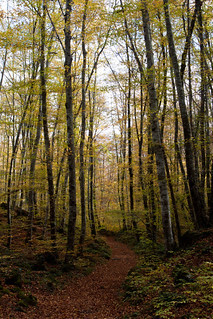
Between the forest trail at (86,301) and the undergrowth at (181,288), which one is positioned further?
the forest trail at (86,301)

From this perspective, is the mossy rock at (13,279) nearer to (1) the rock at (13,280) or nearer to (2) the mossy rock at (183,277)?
(1) the rock at (13,280)

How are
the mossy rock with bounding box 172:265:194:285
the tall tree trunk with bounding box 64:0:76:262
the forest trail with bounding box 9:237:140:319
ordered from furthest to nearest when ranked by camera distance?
the tall tree trunk with bounding box 64:0:76:262
the forest trail with bounding box 9:237:140:319
the mossy rock with bounding box 172:265:194:285

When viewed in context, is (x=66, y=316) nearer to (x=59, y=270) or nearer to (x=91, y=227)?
(x=59, y=270)

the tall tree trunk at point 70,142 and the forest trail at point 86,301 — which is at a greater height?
the tall tree trunk at point 70,142

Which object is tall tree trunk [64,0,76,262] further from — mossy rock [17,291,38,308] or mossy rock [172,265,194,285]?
mossy rock [172,265,194,285]

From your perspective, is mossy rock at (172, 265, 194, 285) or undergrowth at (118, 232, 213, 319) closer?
undergrowth at (118, 232, 213, 319)

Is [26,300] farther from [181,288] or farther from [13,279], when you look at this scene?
[181,288]

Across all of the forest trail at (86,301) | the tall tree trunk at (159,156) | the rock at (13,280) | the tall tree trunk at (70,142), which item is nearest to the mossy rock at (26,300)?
the forest trail at (86,301)

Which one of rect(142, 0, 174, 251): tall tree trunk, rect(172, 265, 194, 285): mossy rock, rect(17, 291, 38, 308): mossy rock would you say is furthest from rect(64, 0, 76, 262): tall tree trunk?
rect(172, 265, 194, 285): mossy rock

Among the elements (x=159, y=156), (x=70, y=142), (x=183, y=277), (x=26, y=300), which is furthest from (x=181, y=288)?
(x=70, y=142)

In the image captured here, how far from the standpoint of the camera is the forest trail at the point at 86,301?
500 cm

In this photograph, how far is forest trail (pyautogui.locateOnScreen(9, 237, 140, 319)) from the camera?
197 inches

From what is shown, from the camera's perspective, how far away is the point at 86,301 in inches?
241

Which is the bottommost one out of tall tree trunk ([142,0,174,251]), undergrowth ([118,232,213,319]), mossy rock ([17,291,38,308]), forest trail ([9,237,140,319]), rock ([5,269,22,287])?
forest trail ([9,237,140,319])
